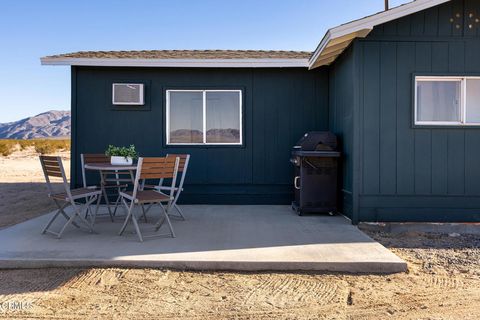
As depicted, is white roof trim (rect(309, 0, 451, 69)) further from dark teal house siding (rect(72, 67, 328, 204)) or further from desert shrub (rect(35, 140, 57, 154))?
desert shrub (rect(35, 140, 57, 154))

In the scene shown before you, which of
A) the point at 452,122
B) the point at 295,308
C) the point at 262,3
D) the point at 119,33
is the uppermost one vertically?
the point at 119,33

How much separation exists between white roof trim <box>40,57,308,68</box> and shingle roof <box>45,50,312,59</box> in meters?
0.15

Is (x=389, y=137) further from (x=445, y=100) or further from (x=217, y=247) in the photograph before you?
(x=217, y=247)

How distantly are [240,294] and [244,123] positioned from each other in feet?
14.5

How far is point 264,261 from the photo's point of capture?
3.42m

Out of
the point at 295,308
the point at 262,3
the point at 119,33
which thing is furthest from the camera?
the point at 119,33

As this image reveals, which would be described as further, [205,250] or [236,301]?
[205,250]

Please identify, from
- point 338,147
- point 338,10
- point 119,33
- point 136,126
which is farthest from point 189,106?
point 119,33

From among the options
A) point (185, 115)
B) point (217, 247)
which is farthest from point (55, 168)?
point (185, 115)

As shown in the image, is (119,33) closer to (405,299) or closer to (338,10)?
(338,10)

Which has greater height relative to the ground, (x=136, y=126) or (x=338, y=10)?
(x=338, y=10)

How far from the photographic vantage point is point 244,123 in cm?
699

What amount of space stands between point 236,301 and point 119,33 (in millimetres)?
21871

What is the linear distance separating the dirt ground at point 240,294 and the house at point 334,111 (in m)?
1.73
